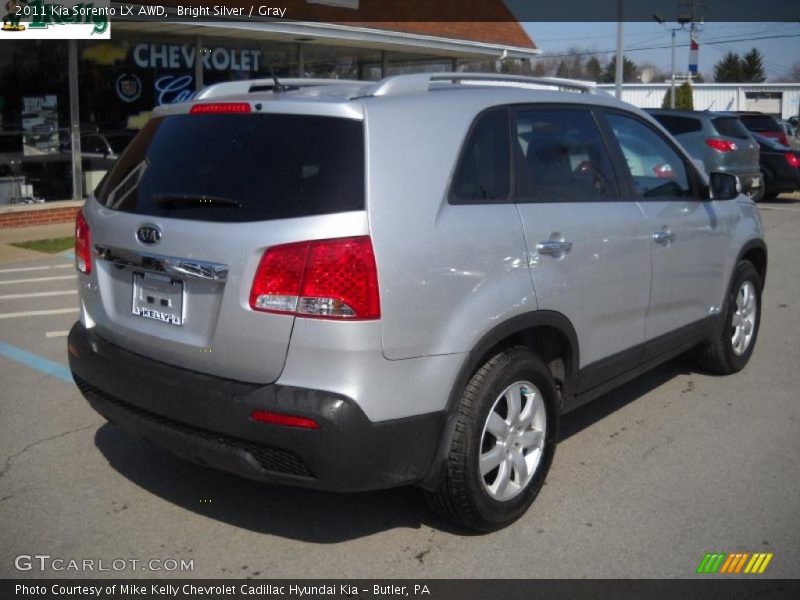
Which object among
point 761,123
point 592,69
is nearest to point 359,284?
point 761,123

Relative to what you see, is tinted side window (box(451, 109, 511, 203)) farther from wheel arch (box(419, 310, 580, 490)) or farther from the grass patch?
the grass patch

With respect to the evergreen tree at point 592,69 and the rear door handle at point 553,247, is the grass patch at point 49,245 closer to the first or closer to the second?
the rear door handle at point 553,247

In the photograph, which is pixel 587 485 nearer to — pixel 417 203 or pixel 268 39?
pixel 417 203

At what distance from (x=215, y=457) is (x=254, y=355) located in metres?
→ 0.46

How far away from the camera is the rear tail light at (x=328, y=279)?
3.19 meters

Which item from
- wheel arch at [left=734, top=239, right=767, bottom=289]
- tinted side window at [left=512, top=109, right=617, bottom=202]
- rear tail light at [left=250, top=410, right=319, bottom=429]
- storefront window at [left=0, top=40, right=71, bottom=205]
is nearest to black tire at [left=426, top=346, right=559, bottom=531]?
rear tail light at [left=250, top=410, right=319, bottom=429]

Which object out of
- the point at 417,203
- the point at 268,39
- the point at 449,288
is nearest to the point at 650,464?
the point at 449,288

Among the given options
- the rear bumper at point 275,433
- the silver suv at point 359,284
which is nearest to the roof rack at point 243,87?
the silver suv at point 359,284

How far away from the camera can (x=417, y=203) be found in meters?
3.41

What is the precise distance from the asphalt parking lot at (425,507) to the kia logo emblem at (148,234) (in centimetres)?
127

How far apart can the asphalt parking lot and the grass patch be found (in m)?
6.00

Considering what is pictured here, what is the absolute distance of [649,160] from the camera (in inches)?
204

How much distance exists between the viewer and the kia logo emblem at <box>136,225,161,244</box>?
11.8 feet

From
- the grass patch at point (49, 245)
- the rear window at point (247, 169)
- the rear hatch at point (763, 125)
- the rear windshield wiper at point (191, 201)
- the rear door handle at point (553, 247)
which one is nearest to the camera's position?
the rear window at point (247, 169)
